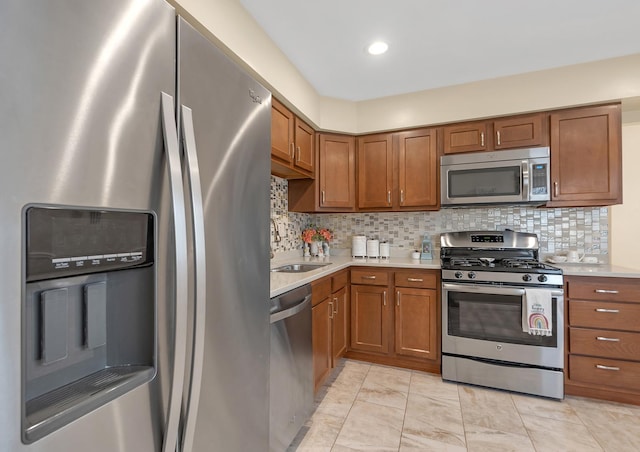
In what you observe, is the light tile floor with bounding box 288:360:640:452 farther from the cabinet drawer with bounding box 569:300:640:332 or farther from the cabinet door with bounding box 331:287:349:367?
the cabinet drawer with bounding box 569:300:640:332

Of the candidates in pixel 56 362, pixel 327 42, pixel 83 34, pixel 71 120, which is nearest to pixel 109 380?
pixel 56 362

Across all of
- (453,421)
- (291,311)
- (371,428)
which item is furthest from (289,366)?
(453,421)

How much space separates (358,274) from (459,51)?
1.97 m

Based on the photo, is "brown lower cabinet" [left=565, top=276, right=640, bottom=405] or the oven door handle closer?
"brown lower cabinet" [left=565, top=276, right=640, bottom=405]

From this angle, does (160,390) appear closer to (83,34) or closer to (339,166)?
(83,34)

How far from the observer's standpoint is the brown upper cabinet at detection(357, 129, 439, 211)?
9.57 feet

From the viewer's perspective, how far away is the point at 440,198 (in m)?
2.85

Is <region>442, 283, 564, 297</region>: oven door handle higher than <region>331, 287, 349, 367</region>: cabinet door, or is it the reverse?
<region>442, 283, 564, 297</region>: oven door handle

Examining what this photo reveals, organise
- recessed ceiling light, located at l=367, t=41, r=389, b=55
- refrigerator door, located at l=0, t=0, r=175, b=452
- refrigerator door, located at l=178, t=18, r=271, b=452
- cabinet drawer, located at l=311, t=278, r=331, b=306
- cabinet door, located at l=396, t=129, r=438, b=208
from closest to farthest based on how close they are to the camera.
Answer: refrigerator door, located at l=0, t=0, r=175, b=452
refrigerator door, located at l=178, t=18, r=271, b=452
cabinet drawer, located at l=311, t=278, r=331, b=306
recessed ceiling light, located at l=367, t=41, r=389, b=55
cabinet door, located at l=396, t=129, r=438, b=208

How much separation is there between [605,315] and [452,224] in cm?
132

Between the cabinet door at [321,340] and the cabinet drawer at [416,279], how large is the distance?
0.73 m

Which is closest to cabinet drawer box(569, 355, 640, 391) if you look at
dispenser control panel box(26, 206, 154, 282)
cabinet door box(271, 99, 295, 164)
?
cabinet door box(271, 99, 295, 164)

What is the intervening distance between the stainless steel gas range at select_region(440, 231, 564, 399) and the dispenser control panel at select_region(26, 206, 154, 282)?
238 centimetres

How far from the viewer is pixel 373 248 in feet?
10.6
